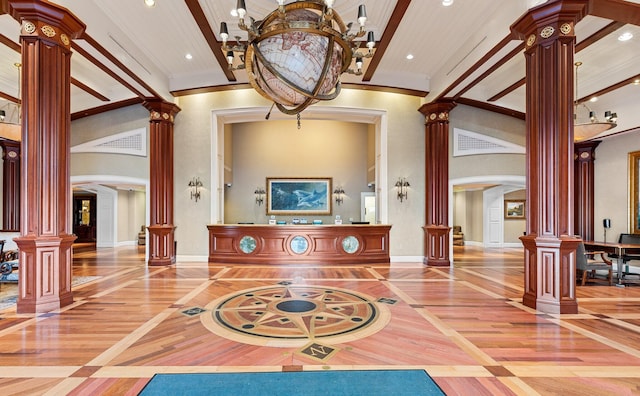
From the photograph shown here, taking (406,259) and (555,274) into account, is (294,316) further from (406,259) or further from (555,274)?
(406,259)

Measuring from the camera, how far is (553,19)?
4.03 metres

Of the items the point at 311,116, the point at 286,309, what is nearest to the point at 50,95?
the point at 286,309

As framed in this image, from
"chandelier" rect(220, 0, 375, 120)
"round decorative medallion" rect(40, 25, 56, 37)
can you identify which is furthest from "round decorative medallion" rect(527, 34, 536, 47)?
"round decorative medallion" rect(40, 25, 56, 37)

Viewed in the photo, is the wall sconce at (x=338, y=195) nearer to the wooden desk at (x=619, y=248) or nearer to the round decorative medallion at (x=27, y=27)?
the wooden desk at (x=619, y=248)

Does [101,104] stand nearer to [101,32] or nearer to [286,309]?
[101,32]

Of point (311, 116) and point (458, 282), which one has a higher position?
point (311, 116)

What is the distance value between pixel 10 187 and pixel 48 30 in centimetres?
731

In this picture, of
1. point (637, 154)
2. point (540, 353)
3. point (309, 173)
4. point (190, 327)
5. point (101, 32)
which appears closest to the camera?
point (540, 353)

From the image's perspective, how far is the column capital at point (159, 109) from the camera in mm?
7781

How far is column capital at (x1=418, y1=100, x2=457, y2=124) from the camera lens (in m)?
7.84

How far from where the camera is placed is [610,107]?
7648mm

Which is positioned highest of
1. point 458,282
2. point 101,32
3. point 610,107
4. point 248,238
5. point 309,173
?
point 101,32

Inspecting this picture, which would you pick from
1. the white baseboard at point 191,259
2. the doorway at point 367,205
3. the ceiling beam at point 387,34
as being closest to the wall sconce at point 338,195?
the doorway at point 367,205

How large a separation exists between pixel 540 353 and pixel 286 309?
2756 mm
